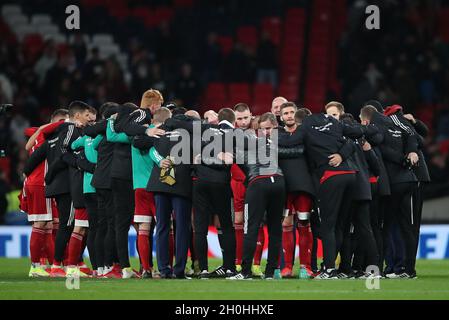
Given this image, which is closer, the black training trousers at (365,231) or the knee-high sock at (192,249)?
the black training trousers at (365,231)

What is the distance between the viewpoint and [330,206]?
1450 cm

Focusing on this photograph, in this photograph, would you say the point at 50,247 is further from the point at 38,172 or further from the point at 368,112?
the point at 368,112

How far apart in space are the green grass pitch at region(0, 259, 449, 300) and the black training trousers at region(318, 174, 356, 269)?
442mm

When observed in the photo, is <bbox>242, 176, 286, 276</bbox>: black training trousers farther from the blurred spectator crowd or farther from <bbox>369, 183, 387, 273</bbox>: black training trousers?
the blurred spectator crowd

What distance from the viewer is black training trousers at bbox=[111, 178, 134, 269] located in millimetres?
15039

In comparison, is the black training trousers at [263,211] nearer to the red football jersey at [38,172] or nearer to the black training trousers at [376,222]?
the black training trousers at [376,222]

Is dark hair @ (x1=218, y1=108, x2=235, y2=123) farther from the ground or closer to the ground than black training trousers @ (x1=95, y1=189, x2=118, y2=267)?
farther from the ground

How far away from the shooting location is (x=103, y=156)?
15.4 m

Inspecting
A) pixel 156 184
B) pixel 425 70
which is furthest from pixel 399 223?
pixel 425 70

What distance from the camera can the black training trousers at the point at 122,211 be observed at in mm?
15039

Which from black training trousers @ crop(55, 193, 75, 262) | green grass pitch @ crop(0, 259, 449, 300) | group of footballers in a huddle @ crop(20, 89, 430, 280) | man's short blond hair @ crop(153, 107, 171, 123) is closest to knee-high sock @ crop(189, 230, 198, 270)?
group of footballers in a huddle @ crop(20, 89, 430, 280)

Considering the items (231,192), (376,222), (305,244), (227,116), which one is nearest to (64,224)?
(231,192)

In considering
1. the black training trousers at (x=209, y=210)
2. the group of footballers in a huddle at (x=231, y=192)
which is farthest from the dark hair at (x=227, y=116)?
the black training trousers at (x=209, y=210)

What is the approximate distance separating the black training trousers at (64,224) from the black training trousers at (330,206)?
133 inches
